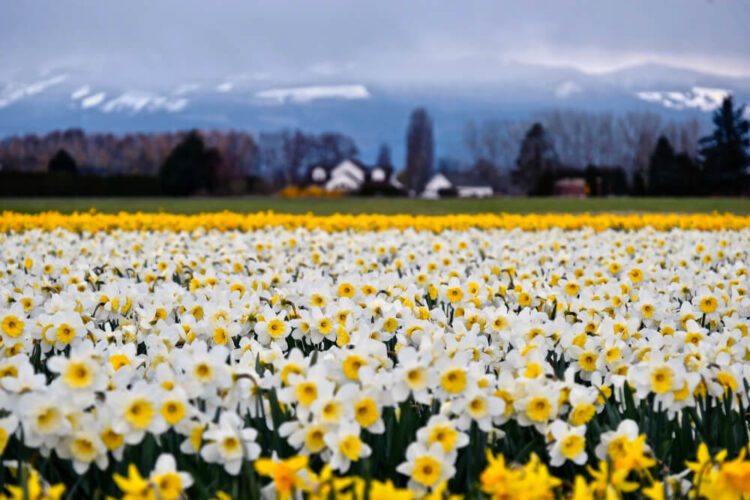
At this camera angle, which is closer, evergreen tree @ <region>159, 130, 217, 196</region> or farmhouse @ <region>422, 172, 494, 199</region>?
evergreen tree @ <region>159, 130, 217, 196</region>

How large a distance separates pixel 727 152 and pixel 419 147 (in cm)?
3677

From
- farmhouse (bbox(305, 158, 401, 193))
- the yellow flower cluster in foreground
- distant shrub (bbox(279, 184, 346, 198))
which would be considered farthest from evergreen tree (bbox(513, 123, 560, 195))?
the yellow flower cluster in foreground

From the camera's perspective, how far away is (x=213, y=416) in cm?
228

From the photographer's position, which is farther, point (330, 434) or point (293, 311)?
point (293, 311)

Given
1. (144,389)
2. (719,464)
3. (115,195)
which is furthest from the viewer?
(115,195)

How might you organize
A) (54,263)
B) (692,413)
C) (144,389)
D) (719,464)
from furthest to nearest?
(54,263)
(692,413)
(144,389)
(719,464)

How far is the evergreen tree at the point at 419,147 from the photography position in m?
92.5

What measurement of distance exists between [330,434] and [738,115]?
79442mm

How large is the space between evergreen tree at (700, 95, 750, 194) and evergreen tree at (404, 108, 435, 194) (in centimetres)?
3300

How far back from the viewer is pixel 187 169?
2347 inches

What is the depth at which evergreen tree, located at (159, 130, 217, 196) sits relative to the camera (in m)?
58.8

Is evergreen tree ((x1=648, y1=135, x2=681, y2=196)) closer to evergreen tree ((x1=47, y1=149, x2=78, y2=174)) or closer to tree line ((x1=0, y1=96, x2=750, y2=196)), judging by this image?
tree line ((x1=0, y1=96, x2=750, y2=196))

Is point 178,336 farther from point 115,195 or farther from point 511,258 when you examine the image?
point 115,195

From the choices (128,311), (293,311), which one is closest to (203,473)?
(293,311)
